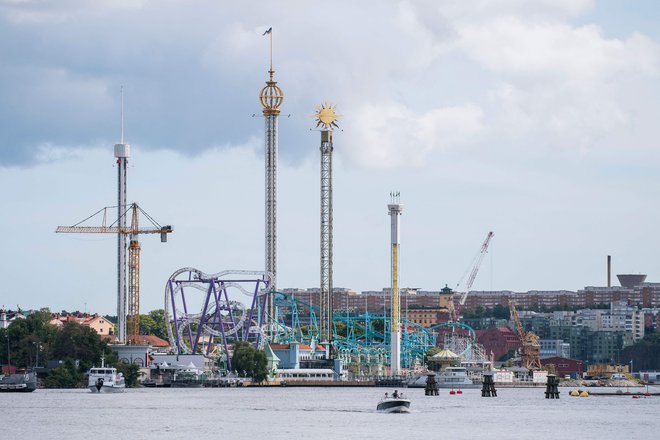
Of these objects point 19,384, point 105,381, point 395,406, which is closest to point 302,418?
point 395,406

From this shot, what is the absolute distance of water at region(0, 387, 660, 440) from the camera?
117812 mm

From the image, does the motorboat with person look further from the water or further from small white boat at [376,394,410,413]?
the water

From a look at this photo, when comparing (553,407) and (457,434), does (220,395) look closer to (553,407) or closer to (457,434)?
(553,407)

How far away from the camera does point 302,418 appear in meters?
135

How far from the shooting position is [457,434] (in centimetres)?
11838

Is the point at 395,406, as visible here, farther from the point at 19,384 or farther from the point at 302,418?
the point at 19,384

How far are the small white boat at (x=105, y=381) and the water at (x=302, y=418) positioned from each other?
2.93 metres

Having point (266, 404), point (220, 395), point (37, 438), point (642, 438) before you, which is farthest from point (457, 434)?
point (220, 395)

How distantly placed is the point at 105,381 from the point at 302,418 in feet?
191

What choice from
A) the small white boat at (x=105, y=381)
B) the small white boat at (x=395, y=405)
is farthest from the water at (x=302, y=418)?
the small white boat at (x=105, y=381)

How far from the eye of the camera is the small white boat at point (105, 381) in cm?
18750

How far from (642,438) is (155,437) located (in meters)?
34.5

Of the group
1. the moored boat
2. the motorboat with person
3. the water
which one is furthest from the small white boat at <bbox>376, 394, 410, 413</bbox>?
the moored boat

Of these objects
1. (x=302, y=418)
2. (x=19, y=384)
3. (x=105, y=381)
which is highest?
(x=105, y=381)
